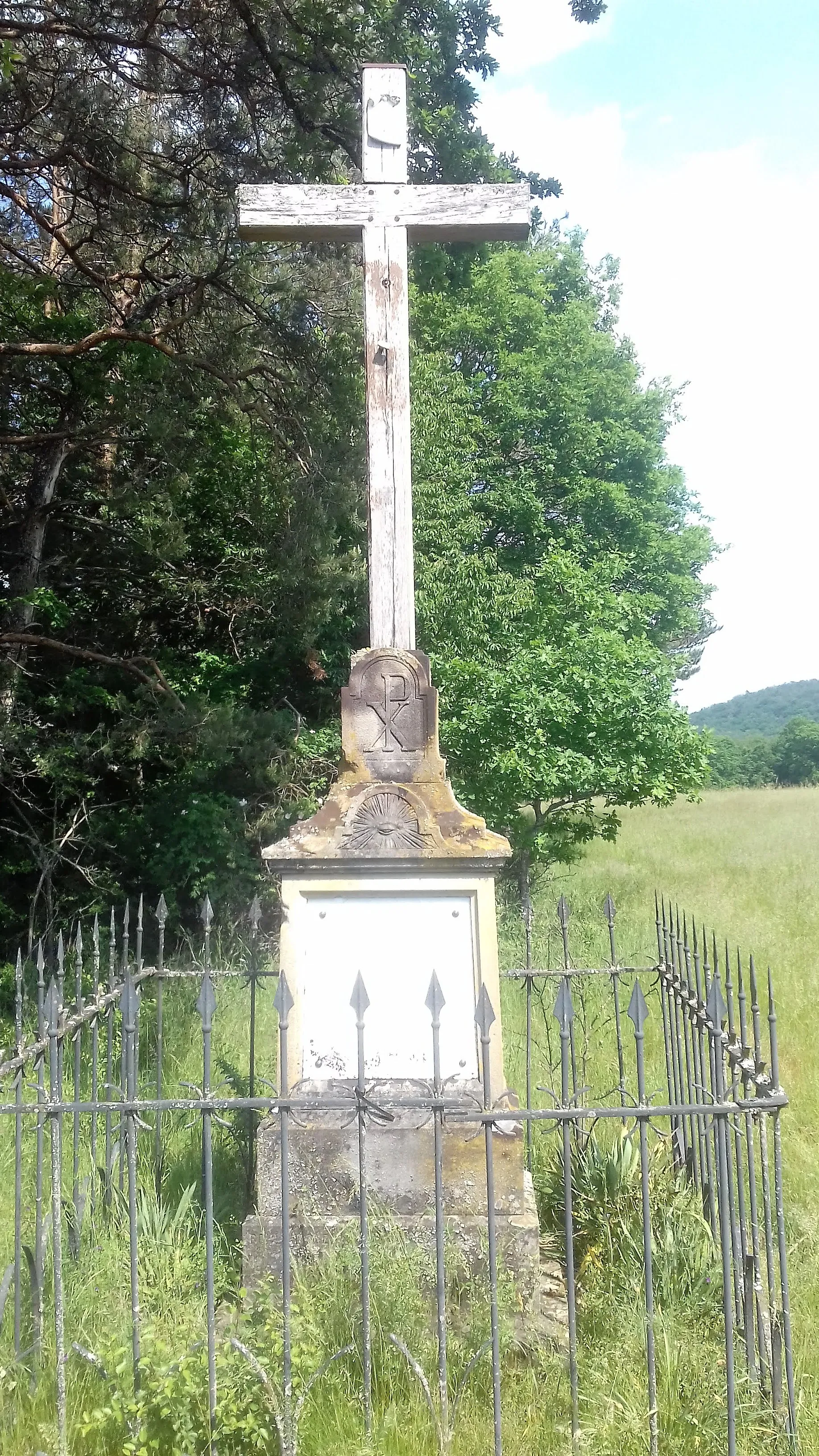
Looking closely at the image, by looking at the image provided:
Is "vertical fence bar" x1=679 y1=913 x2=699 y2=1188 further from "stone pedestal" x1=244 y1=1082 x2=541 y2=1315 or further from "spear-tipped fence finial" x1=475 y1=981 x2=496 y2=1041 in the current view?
"spear-tipped fence finial" x1=475 y1=981 x2=496 y2=1041

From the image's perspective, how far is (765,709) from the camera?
9838cm

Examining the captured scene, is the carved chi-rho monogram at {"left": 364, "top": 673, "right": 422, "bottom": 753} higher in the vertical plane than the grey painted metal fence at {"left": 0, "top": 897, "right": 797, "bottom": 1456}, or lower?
higher

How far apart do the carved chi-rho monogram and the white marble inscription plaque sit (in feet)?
1.82

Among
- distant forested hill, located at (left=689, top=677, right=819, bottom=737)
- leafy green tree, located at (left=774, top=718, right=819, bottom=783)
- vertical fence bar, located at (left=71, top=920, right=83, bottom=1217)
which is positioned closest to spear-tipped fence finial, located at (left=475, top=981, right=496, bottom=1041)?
vertical fence bar, located at (left=71, top=920, right=83, bottom=1217)

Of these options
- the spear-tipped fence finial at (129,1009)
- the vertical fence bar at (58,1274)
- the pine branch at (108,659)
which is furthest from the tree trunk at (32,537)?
the spear-tipped fence finial at (129,1009)

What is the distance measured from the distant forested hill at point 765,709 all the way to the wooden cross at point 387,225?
289 feet

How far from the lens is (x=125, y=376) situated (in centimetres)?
779

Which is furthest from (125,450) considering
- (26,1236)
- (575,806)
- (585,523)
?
(585,523)

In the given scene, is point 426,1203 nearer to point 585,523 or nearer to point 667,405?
point 585,523

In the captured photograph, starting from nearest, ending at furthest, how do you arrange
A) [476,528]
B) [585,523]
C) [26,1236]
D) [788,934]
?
[26,1236] < [788,934] < [476,528] < [585,523]

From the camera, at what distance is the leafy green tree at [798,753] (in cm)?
5191

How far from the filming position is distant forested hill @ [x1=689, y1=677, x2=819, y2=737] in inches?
3674

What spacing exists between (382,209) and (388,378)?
0.77 m

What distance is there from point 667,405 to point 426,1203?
18.9m
